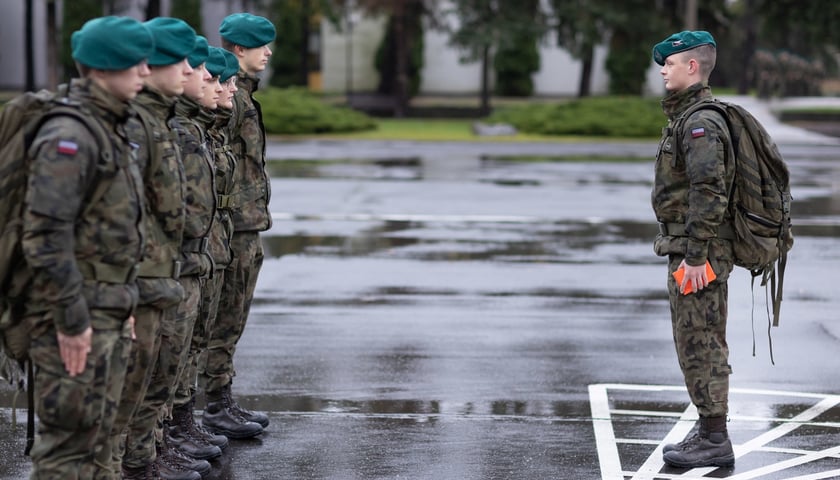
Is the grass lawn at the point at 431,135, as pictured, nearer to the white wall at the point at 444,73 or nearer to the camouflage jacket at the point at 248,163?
the white wall at the point at 444,73

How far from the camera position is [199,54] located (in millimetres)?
5711

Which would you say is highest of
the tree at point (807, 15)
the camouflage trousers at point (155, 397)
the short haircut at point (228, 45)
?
the tree at point (807, 15)

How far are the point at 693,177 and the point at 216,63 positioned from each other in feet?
7.84

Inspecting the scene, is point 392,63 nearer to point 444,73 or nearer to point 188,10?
point 444,73

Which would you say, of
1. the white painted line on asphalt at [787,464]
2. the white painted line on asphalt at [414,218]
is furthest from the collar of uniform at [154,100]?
the white painted line on asphalt at [414,218]

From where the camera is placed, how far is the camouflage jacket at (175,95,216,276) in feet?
18.1

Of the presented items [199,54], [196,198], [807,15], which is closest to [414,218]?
[199,54]

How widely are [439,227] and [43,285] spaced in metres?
11.2

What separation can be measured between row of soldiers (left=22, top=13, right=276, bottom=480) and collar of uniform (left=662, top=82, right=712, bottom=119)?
218cm

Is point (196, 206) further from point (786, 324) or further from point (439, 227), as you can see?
point (439, 227)

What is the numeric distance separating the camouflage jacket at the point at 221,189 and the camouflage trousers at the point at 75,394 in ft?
5.73

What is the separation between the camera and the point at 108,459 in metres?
4.77

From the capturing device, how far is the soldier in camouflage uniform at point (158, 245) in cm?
491

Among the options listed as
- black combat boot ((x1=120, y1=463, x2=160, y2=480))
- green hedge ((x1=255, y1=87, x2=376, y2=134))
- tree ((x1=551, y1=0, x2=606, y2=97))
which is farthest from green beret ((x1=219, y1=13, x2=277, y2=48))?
tree ((x1=551, y1=0, x2=606, y2=97))
